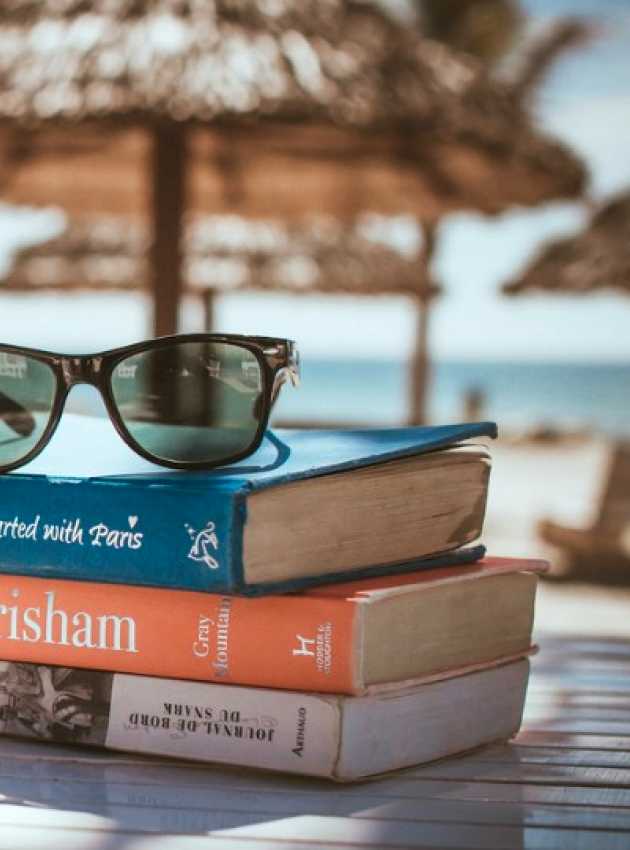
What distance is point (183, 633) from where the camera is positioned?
74 cm

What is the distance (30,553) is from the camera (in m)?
0.76

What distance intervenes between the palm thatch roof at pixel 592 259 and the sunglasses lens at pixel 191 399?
508 cm

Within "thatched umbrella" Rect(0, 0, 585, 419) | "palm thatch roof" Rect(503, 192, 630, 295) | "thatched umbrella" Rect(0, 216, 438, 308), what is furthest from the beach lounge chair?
"thatched umbrella" Rect(0, 216, 438, 308)

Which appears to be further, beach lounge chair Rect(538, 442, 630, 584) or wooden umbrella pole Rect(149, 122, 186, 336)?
beach lounge chair Rect(538, 442, 630, 584)

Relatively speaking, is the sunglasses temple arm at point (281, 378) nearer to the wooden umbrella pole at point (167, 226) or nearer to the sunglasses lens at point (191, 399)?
the sunglasses lens at point (191, 399)

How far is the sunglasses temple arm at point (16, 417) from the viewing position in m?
0.86

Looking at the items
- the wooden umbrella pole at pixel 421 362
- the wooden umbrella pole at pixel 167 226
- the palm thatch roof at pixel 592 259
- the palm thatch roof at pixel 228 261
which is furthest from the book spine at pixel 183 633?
the wooden umbrella pole at pixel 421 362

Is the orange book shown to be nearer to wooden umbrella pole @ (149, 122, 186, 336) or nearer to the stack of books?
the stack of books

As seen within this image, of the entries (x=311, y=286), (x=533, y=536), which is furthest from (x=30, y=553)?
(x=311, y=286)

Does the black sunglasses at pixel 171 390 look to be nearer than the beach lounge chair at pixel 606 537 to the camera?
Yes

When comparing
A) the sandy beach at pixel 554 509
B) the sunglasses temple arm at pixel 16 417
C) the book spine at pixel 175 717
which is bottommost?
the sandy beach at pixel 554 509

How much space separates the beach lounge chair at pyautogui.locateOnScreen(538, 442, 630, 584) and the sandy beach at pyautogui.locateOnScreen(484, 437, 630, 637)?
0.37 ft

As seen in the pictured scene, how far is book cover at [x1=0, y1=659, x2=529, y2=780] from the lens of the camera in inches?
28.0

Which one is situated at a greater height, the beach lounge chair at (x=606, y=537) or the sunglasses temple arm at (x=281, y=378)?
the sunglasses temple arm at (x=281, y=378)
